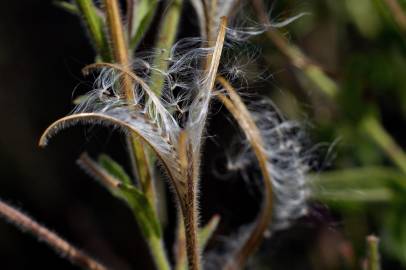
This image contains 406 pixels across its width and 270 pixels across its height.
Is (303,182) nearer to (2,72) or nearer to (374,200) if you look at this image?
(374,200)

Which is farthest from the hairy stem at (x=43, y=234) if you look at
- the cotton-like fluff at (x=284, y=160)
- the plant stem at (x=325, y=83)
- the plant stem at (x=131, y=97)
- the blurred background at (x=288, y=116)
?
the plant stem at (x=325, y=83)

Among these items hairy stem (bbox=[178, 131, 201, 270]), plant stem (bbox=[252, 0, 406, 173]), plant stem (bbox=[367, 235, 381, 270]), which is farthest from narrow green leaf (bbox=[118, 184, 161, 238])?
plant stem (bbox=[252, 0, 406, 173])

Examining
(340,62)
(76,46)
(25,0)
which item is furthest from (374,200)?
(25,0)

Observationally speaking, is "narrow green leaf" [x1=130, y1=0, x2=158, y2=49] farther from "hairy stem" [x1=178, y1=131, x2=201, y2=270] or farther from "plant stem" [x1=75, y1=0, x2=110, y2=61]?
"hairy stem" [x1=178, y1=131, x2=201, y2=270]

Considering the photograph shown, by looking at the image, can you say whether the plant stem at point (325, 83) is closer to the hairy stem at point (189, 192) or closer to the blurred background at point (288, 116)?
the blurred background at point (288, 116)

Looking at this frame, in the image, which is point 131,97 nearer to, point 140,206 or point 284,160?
point 140,206
